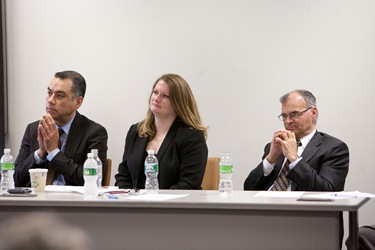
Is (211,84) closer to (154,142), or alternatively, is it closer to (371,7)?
(154,142)

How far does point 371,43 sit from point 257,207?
7.63ft

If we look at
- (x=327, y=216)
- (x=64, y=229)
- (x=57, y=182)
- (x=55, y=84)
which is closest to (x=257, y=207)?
(x=327, y=216)

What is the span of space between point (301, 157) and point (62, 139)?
61.2 inches

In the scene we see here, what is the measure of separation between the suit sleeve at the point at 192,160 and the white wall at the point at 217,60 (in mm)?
820

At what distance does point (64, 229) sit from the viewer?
2.84 meters

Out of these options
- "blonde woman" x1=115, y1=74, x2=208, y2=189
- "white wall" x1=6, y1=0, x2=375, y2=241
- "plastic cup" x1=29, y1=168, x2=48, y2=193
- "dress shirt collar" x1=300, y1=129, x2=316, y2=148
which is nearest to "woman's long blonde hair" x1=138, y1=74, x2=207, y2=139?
"blonde woman" x1=115, y1=74, x2=208, y2=189

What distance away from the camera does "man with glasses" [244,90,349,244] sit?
359cm

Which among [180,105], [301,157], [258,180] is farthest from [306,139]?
[180,105]

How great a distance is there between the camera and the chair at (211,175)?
406 cm

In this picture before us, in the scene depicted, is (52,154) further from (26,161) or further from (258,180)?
(258,180)

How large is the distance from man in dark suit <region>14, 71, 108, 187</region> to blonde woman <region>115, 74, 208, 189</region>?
27cm

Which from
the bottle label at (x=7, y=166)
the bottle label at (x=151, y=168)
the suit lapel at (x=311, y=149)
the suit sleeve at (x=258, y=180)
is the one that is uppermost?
the suit lapel at (x=311, y=149)

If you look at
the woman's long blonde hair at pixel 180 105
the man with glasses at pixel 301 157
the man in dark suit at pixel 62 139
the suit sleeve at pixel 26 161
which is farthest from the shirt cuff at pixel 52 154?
the man with glasses at pixel 301 157

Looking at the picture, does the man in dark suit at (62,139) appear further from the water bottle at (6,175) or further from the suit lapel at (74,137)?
the water bottle at (6,175)
